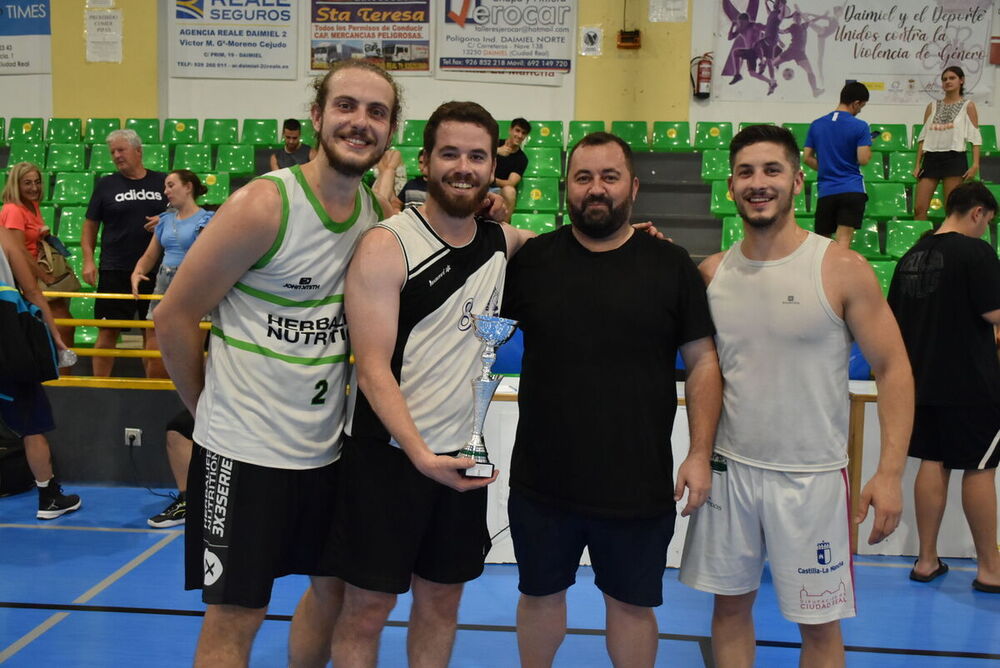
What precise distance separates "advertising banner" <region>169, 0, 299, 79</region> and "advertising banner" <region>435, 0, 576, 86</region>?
6.75ft

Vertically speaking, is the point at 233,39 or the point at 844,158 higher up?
the point at 233,39

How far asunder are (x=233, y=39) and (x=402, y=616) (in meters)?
9.72

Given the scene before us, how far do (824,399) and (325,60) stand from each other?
10179 millimetres


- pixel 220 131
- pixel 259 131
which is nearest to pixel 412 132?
pixel 259 131

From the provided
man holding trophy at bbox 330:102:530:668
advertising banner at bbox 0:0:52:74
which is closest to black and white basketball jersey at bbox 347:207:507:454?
man holding trophy at bbox 330:102:530:668

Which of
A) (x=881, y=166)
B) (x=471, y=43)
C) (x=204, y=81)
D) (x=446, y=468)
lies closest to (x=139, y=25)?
(x=204, y=81)

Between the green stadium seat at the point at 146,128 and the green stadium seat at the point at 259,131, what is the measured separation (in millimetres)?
1138

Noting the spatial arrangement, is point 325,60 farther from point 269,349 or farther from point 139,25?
point 269,349

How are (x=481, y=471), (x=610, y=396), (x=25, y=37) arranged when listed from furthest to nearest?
(x=25, y=37), (x=610, y=396), (x=481, y=471)

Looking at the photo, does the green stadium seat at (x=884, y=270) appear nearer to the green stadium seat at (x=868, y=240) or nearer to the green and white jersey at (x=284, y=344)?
the green stadium seat at (x=868, y=240)

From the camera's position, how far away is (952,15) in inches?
411

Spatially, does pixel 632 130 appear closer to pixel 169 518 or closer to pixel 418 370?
pixel 169 518

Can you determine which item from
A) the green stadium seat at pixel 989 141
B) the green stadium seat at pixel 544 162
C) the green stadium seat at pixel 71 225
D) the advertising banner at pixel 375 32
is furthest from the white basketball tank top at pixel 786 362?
the advertising banner at pixel 375 32

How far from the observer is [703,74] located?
10625mm
